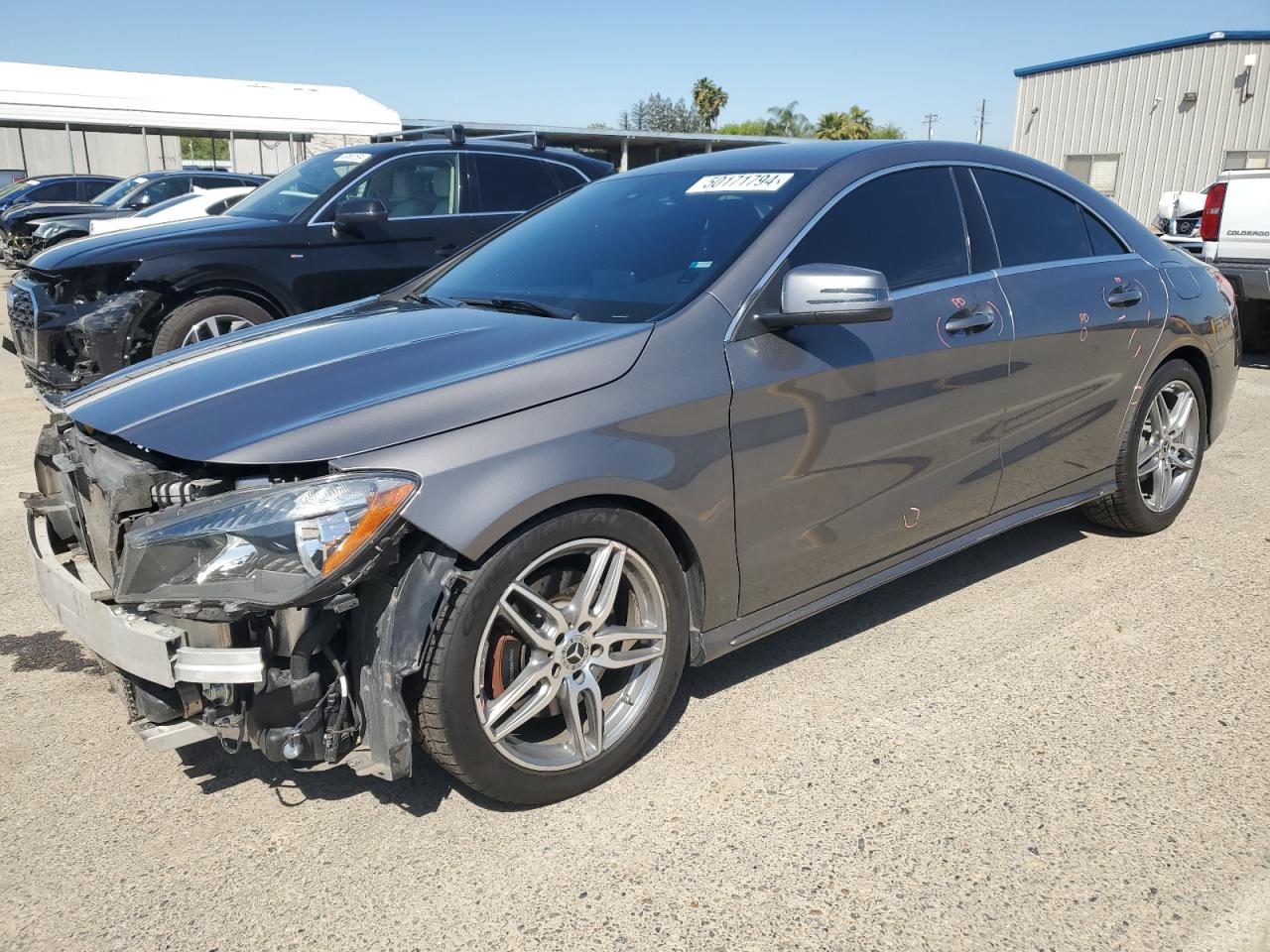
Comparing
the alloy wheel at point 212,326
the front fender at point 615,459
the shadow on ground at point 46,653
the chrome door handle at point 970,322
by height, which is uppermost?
the chrome door handle at point 970,322

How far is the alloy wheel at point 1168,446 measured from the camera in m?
4.63

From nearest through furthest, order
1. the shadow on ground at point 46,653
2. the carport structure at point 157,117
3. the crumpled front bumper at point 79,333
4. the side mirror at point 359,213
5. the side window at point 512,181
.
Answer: the shadow on ground at point 46,653 → the crumpled front bumper at point 79,333 → the side mirror at point 359,213 → the side window at point 512,181 → the carport structure at point 157,117

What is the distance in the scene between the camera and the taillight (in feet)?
30.2

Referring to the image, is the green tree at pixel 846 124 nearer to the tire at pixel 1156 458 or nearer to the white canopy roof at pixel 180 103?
the white canopy roof at pixel 180 103

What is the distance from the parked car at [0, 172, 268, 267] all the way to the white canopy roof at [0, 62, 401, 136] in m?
12.4

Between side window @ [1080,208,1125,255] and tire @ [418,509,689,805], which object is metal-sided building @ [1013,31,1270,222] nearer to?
side window @ [1080,208,1125,255]

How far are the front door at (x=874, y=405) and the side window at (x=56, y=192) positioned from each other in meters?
23.9

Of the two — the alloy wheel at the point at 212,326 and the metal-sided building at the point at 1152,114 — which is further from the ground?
the metal-sided building at the point at 1152,114

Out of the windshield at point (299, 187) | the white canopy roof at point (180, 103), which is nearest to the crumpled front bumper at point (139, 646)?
the windshield at point (299, 187)

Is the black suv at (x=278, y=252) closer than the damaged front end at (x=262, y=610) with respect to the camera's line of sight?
No

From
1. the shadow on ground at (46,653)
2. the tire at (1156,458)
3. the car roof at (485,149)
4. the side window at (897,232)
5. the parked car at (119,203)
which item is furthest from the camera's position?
the parked car at (119,203)

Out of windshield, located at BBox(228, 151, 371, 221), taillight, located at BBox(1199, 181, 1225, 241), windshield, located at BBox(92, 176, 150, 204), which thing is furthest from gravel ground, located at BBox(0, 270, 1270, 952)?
windshield, located at BBox(92, 176, 150, 204)

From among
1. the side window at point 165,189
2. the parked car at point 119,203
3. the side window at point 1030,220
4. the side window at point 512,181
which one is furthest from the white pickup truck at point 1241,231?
the side window at point 165,189

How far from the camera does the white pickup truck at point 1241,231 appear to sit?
8.84 metres
